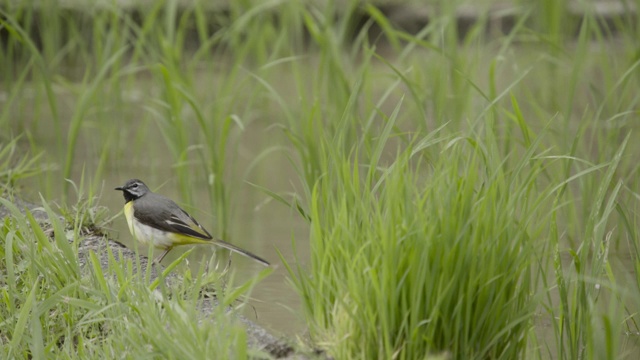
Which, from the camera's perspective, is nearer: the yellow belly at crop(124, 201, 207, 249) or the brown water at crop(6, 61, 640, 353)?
the yellow belly at crop(124, 201, 207, 249)

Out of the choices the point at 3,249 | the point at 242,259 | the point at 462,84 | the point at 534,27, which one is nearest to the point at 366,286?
the point at 3,249

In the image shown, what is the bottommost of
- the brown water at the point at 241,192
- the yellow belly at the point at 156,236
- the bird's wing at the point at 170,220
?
the brown water at the point at 241,192

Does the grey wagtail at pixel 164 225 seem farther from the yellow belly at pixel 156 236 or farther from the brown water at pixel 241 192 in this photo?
the brown water at pixel 241 192

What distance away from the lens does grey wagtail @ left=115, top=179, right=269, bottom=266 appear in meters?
4.06

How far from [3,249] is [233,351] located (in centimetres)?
113

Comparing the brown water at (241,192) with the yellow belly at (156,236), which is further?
the brown water at (241,192)

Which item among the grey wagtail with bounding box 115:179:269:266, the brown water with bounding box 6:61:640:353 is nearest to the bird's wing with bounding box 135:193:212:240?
the grey wagtail with bounding box 115:179:269:266

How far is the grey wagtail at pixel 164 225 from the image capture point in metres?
4.06

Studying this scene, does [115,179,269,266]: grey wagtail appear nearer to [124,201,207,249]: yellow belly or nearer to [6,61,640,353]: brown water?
[124,201,207,249]: yellow belly

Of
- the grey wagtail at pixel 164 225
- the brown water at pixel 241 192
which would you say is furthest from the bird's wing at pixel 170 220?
the brown water at pixel 241 192

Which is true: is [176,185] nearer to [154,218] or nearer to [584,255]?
[154,218]

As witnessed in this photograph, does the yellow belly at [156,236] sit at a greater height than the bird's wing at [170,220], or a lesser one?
lesser

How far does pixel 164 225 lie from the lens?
406cm

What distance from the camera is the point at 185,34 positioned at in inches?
371
